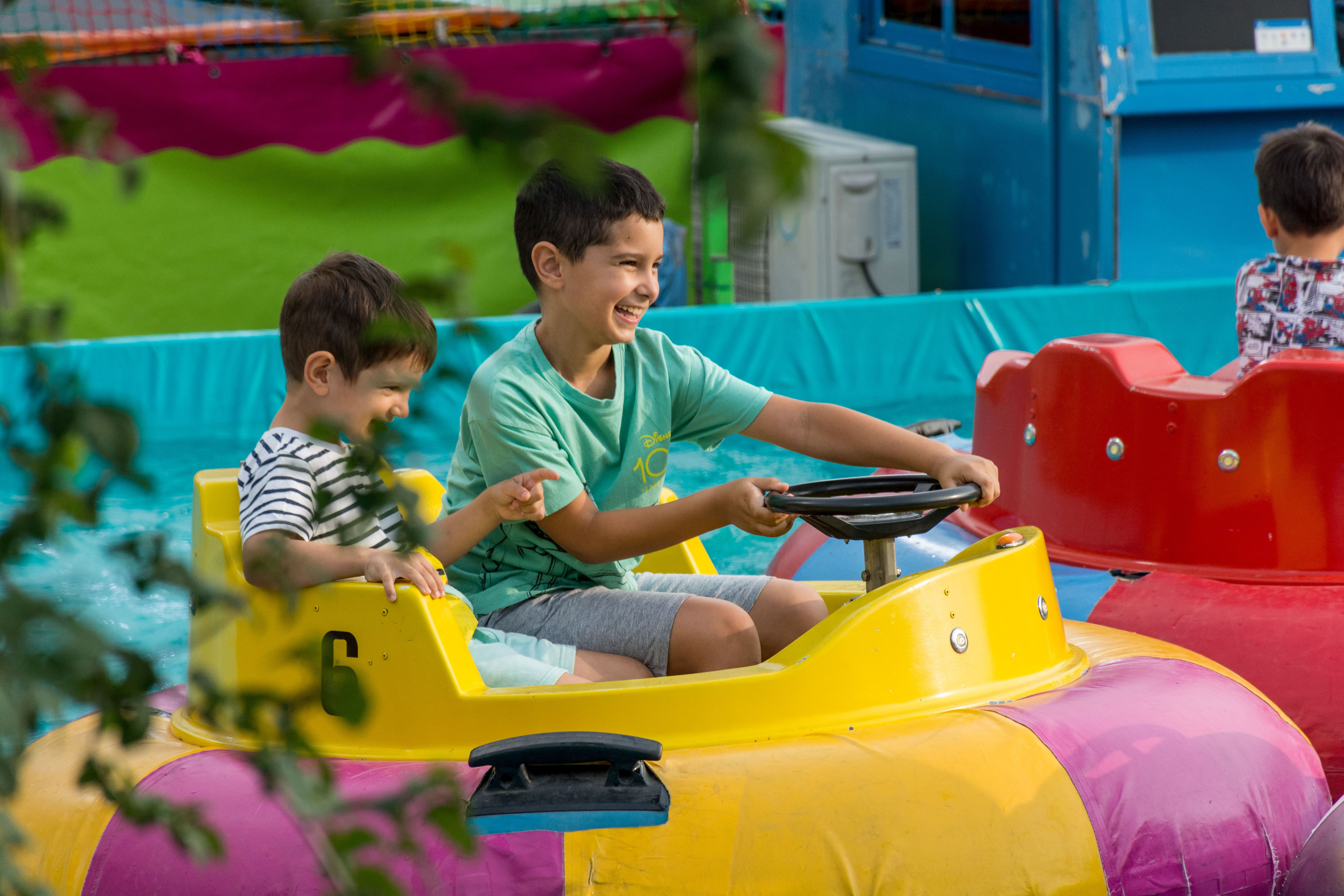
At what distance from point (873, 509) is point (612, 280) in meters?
0.46

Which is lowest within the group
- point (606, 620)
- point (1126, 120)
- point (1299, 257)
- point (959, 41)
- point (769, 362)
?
point (769, 362)

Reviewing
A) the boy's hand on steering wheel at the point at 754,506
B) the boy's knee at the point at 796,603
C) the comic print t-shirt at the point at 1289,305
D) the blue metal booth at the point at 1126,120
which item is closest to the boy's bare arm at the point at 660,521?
the boy's hand on steering wheel at the point at 754,506

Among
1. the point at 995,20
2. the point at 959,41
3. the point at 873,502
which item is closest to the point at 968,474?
the point at 873,502

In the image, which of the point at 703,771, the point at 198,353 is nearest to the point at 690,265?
the point at 198,353

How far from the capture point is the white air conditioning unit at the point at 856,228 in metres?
5.95

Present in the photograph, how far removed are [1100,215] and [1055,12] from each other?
78 cm

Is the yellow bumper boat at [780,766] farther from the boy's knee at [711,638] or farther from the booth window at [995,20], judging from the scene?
the booth window at [995,20]

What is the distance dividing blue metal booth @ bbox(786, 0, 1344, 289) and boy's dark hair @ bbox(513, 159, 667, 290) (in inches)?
142

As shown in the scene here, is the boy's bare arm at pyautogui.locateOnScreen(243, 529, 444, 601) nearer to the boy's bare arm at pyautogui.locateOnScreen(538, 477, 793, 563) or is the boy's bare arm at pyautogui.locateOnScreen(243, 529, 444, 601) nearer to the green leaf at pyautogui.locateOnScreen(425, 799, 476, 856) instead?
the boy's bare arm at pyautogui.locateOnScreen(538, 477, 793, 563)

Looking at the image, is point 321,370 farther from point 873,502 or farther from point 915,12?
point 915,12

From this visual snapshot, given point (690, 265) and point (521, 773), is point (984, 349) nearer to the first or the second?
point (690, 265)

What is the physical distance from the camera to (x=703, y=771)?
167 cm

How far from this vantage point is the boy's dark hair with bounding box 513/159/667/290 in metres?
1.95

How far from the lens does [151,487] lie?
0.65m
